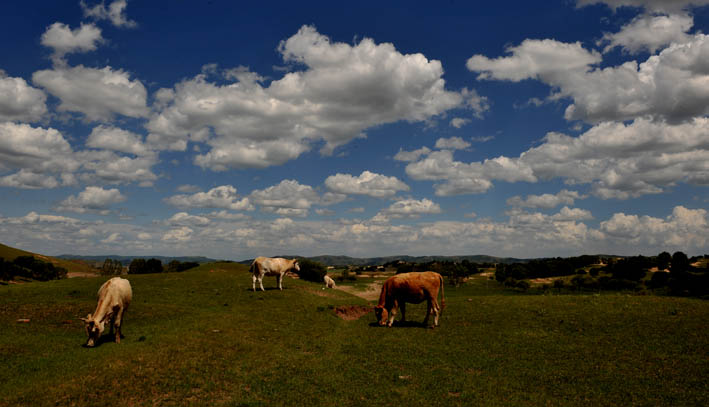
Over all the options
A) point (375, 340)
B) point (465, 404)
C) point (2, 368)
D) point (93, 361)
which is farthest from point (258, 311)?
point (465, 404)

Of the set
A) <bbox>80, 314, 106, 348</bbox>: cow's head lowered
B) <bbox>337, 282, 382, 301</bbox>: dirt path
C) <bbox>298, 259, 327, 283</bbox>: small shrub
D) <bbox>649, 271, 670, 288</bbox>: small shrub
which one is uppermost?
<bbox>80, 314, 106, 348</bbox>: cow's head lowered

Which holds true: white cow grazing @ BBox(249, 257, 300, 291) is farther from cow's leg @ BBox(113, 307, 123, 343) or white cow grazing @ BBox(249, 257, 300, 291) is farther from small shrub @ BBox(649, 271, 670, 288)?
small shrub @ BBox(649, 271, 670, 288)

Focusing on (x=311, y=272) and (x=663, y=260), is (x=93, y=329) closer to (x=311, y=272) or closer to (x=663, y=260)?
(x=311, y=272)

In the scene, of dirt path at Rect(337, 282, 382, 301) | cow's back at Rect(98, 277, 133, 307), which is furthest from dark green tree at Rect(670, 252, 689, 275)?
cow's back at Rect(98, 277, 133, 307)

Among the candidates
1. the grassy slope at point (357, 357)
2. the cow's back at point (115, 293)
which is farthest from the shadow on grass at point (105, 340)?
the cow's back at point (115, 293)

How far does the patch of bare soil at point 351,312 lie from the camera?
3110 cm

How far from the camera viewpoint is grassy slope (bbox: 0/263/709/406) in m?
12.9

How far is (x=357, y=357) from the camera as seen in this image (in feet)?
59.9

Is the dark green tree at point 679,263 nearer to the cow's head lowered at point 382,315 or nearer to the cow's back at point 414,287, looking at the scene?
the cow's back at point 414,287

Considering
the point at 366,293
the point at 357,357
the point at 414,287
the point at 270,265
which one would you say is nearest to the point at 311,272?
the point at 366,293

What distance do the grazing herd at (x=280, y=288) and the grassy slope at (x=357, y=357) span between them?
111cm

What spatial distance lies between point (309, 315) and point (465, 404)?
59.9ft

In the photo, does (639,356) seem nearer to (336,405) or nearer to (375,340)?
(375,340)

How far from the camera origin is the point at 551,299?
3172 centimetres
